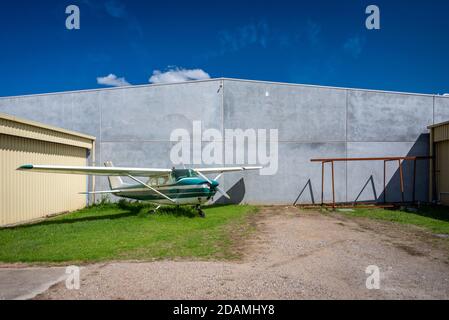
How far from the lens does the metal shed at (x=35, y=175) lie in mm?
10094

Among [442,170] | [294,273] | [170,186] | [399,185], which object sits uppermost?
[442,170]

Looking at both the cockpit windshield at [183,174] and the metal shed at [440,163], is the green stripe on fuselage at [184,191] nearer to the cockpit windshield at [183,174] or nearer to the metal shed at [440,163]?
the cockpit windshield at [183,174]

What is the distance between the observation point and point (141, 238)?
8078mm

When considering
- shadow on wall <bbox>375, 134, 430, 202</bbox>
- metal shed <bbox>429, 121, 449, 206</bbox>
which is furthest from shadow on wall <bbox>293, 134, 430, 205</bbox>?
metal shed <bbox>429, 121, 449, 206</bbox>

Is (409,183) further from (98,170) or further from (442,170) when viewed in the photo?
(98,170)

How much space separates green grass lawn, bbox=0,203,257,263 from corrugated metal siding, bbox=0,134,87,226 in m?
1.40

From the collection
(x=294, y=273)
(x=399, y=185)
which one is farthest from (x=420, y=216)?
(x=294, y=273)

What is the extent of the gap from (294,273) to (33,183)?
1158 cm

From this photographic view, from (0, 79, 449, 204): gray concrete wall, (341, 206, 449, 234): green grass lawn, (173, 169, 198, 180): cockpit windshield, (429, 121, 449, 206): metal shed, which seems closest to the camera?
(341, 206, 449, 234): green grass lawn

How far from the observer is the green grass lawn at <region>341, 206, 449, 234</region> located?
383 inches

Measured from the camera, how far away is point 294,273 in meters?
5.28

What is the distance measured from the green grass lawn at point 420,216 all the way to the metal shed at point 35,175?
1430 cm

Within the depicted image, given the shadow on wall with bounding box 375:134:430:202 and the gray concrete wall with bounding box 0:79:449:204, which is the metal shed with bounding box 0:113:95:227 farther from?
the shadow on wall with bounding box 375:134:430:202
